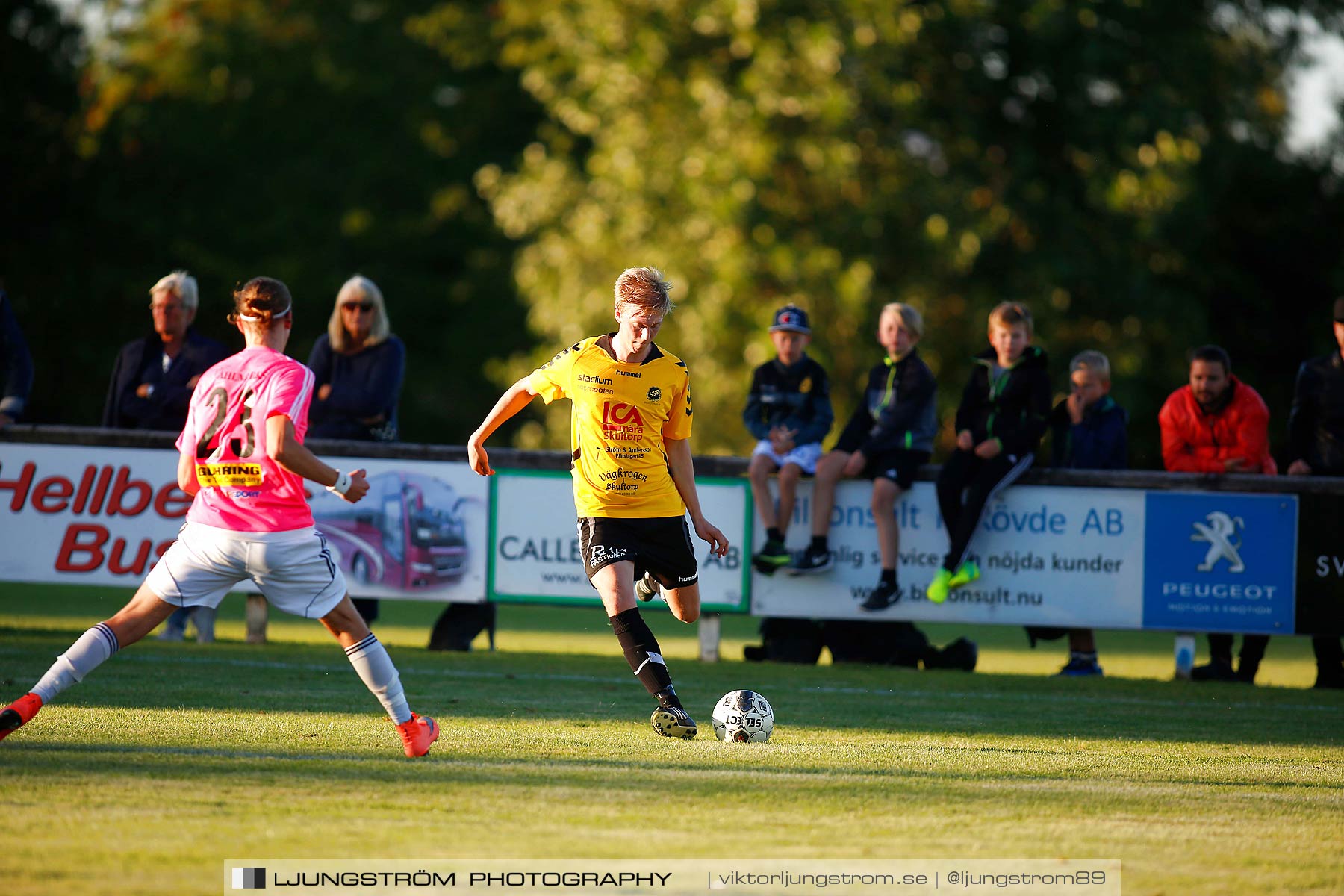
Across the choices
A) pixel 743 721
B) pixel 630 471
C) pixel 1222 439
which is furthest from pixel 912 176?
pixel 743 721

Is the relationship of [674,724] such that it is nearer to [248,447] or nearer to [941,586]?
[248,447]

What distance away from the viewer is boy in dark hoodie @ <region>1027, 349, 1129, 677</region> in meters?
12.3

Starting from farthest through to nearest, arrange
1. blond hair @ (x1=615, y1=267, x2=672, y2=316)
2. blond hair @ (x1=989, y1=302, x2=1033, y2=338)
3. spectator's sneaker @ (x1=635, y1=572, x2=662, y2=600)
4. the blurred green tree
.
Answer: the blurred green tree < blond hair @ (x1=989, y1=302, x2=1033, y2=338) < spectator's sneaker @ (x1=635, y1=572, x2=662, y2=600) < blond hair @ (x1=615, y1=267, x2=672, y2=316)

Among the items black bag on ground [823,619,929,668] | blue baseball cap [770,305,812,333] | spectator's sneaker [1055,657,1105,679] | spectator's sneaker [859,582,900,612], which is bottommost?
spectator's sneaker [1055,657,1105,679]

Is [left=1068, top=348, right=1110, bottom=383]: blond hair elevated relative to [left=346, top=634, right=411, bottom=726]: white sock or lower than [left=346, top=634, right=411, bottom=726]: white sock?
elevated

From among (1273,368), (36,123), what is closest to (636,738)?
Result: (1273,368)

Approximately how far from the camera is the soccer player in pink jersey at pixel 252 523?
6672 mm

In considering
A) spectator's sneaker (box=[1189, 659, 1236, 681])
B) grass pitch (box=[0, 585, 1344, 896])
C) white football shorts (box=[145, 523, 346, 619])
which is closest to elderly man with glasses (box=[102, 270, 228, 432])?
grass pitch (box=[0, 585, 1344, 896])

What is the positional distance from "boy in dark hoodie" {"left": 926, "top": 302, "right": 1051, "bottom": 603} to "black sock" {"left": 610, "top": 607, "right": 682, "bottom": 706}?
15.4 ft

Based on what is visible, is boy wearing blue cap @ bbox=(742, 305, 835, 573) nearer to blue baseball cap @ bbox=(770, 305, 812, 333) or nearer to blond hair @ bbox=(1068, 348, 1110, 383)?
blue baseball cap @ bbox=(770, 305, 812, 333)

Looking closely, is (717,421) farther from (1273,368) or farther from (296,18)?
(296,18)

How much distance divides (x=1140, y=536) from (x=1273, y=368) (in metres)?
19.9

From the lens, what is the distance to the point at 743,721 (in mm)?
7672

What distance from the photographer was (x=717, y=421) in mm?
27953
